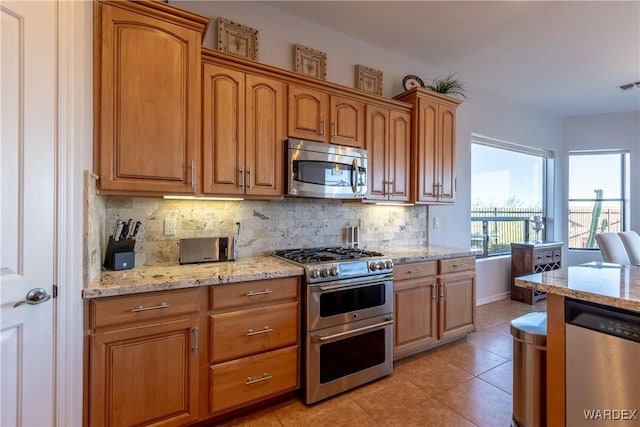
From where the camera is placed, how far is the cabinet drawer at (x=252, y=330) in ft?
5.76

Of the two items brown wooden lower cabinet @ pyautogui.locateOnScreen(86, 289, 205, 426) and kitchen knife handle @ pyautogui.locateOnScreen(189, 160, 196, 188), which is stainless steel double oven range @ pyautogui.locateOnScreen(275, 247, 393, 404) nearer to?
brown wooden lower cabinet @ pyautogui.locateOnScreen(86, 289, 205, 426)

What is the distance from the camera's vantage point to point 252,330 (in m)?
1.85

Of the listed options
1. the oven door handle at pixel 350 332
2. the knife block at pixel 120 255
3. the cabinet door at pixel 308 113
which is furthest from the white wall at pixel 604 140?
the knife block at pixel 120 255

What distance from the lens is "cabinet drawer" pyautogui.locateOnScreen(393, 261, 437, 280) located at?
8.22 feet

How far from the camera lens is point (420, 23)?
2.73 metres

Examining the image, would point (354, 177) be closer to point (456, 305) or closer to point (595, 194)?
point (456, 305)

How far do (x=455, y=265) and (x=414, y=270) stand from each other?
1.76 ft

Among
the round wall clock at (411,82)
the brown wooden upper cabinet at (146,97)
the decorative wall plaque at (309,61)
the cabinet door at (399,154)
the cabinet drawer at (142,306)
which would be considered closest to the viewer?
the cabinet drawer at (142,306)

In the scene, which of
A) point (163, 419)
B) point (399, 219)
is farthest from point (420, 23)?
point (163, 419)

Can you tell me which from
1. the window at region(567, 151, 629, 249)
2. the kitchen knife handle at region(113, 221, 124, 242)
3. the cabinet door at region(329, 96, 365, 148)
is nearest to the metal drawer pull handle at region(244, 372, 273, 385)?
the kitchen knife handle at region(113, 221, 124, 242)

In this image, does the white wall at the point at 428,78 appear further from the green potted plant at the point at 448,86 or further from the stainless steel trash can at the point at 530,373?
the stainless steel trash can at the point at 530,373

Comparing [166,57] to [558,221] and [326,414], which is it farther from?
[558,221]

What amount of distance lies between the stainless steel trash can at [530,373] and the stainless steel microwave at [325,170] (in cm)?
150

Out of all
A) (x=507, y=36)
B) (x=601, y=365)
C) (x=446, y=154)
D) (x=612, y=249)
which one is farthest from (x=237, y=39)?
(x=612, y=249)
